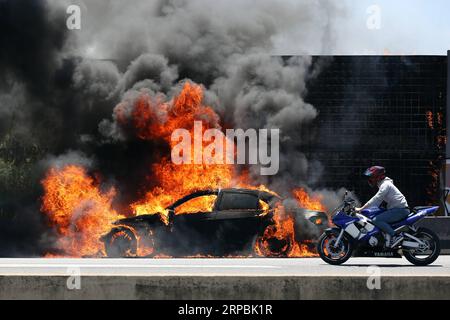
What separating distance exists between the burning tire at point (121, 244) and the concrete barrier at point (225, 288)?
8957mm

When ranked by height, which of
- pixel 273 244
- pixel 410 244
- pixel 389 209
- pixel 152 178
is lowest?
pixel 273 244

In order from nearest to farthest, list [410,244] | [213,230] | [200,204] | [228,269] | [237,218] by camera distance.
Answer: [228,269], [410,244], [237,218], [213,230], [200,204]

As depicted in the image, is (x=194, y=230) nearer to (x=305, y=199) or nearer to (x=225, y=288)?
(x=305, y=199)

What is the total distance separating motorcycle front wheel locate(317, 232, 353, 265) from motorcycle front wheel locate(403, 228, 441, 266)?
878mm

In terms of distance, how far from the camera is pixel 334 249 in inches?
536

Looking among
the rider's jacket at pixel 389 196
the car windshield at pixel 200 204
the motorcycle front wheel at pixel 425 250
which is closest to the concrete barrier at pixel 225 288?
the rider's jacket at pixel 389 196

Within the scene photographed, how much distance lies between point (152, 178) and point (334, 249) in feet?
30.7

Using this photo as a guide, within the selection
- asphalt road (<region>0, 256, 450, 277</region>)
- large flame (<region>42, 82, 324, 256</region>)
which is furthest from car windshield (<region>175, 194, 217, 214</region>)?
asphalt road (<region>0, 256, 450, 277</region>)

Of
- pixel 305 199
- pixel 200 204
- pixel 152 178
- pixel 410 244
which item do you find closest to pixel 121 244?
pixel 200 204

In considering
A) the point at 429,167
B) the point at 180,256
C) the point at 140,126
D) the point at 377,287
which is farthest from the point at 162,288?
the point at 429,167

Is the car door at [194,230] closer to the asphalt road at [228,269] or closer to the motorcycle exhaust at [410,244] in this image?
the asphalt road at [228,269]

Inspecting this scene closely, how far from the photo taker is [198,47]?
22.7 metres

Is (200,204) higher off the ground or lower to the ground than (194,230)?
higher

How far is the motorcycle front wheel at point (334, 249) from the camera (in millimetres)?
13539
